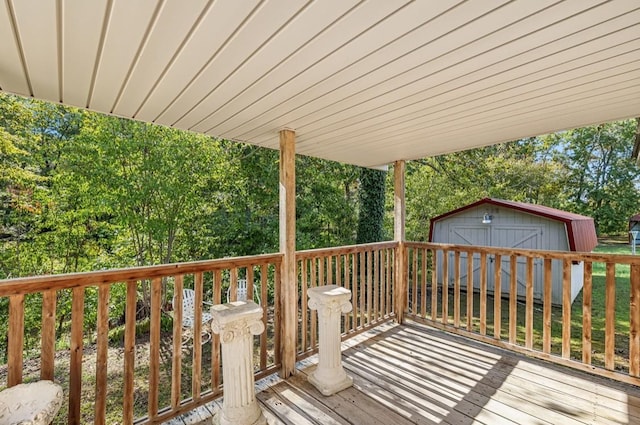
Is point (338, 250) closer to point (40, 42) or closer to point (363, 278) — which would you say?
point (363, 278)

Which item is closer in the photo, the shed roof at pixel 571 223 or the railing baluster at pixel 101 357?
the railing baluster at pixel 101 357

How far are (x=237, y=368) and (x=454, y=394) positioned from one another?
71.4 inches

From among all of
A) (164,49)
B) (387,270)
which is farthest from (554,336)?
(164,49)

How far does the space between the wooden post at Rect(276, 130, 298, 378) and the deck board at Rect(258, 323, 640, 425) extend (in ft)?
0.97

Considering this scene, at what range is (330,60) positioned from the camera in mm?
1577

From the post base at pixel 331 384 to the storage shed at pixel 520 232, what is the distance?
424 centimetres

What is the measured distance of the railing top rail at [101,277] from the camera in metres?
1.63

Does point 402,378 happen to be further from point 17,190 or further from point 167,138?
point 17,190

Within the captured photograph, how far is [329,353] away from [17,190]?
6.08 metres

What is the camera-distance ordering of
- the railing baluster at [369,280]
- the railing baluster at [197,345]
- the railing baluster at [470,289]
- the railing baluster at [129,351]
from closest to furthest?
1. the railing baluster at [129,351]
2. the railing baluster at [197,345]
3. the railing baluster at [470,289]
4. the railing baluster at [369,280]

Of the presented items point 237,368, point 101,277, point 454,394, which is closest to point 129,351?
point 101,277

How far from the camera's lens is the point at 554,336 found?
177 inches

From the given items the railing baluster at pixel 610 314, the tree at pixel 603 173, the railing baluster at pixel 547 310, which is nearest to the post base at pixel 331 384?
the railing baluster at pixel 547 310

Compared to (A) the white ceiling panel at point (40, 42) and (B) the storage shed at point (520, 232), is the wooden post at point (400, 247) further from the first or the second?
(A) the white ceiling panel at point (40, 42)
